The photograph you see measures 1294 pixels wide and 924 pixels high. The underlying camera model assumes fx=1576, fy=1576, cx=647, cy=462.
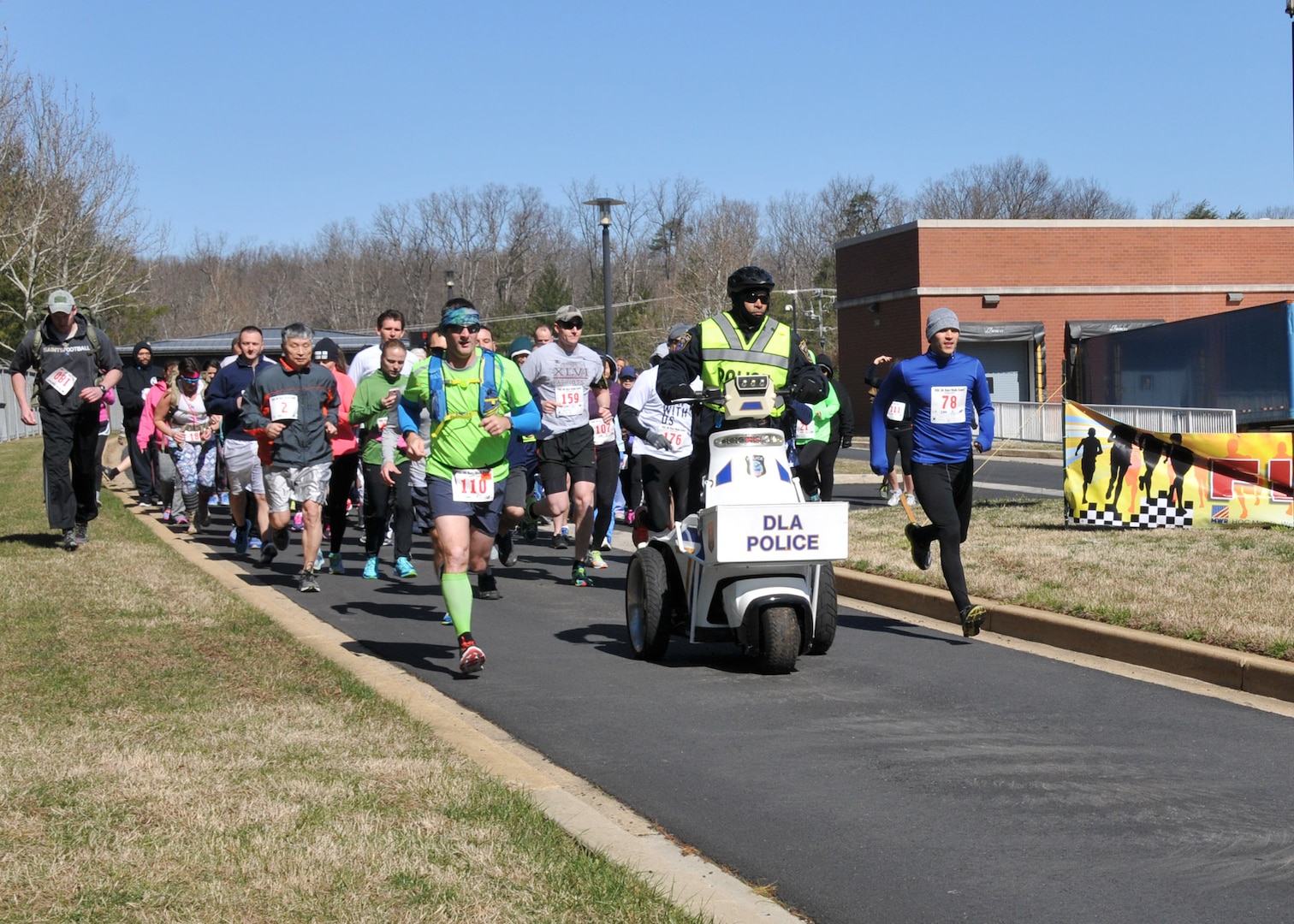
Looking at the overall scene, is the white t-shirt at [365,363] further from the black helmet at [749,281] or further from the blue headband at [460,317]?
the black helmet at [749,281]

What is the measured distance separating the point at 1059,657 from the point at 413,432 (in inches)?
148

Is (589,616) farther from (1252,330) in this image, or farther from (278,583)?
(1252,330)

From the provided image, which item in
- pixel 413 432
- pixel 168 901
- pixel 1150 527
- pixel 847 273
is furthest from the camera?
pixel 847 273

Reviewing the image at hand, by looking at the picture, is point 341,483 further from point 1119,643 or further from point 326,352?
point 1119,643

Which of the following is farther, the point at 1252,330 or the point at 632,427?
the point at 1252,330

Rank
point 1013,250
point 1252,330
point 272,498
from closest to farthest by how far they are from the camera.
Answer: point 272,498 → point 1252,330 → point 1013,250

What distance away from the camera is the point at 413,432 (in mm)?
8453

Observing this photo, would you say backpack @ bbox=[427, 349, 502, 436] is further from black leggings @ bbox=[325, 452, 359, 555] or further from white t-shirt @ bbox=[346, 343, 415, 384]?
white t-shirt @ bbox=[346, 343, 415, 384]

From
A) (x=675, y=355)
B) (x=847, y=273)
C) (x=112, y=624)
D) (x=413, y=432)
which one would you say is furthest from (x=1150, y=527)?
(x=847, y=273)

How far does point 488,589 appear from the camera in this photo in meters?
11.3

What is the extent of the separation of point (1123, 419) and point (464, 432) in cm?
2305

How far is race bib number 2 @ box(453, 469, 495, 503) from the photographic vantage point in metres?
8.12

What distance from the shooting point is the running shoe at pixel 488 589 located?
444 inches

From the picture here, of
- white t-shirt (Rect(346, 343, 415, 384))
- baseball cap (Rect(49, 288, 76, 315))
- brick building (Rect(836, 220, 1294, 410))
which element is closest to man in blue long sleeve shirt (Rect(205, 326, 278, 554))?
white t-shirt (Rect(346, 343, 415, 384))
